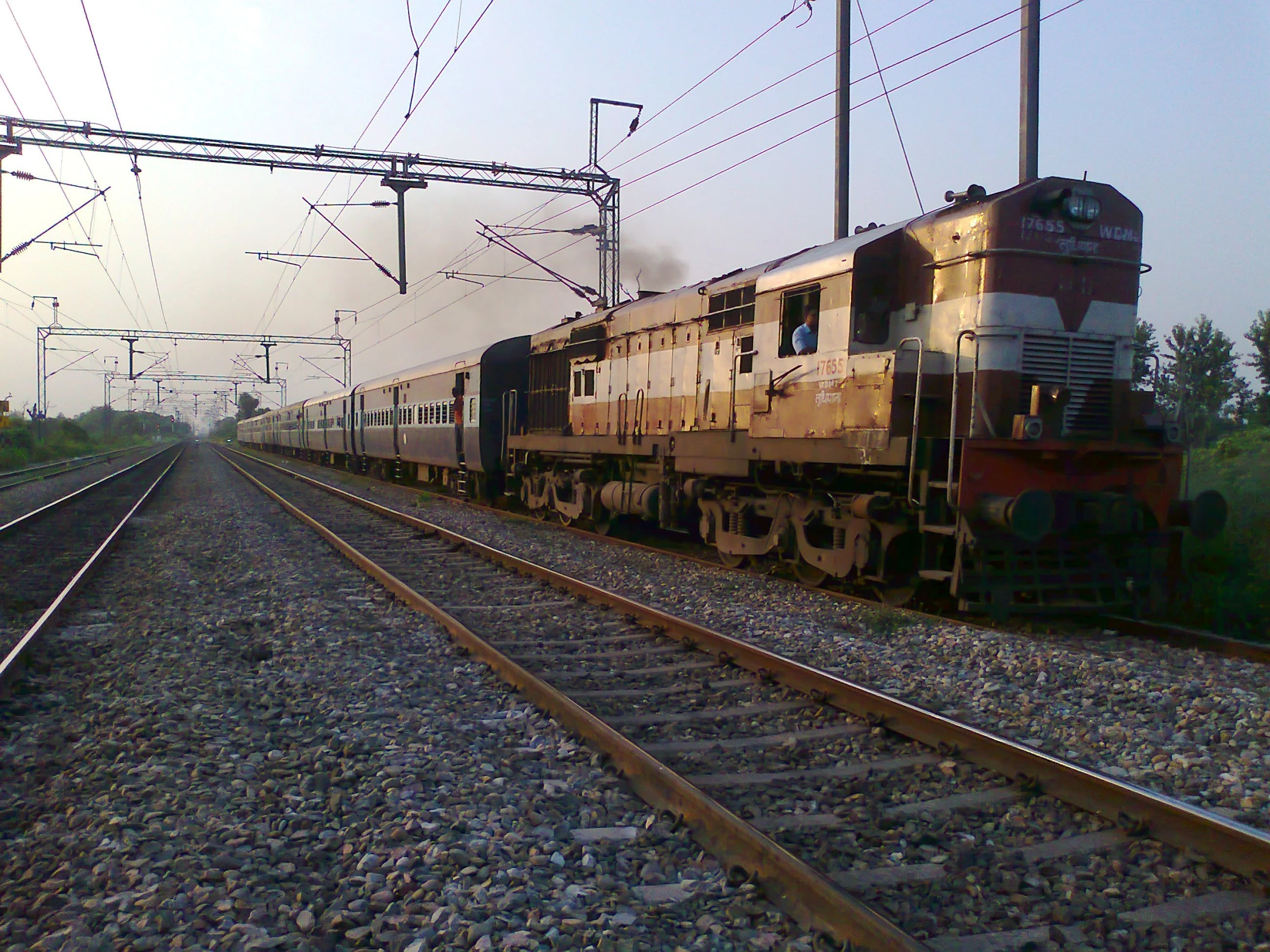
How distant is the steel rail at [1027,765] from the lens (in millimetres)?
3107

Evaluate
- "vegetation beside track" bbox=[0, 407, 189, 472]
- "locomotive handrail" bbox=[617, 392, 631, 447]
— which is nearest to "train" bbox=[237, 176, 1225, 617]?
"locomotive handrail" bbox=[617, 392, 631, 447]

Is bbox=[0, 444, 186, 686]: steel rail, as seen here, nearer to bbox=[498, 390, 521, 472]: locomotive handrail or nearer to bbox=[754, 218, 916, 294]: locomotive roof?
bbox=[498, 390, 521, 472]: locomotive handrail

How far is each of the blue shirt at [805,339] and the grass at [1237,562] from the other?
4194mm

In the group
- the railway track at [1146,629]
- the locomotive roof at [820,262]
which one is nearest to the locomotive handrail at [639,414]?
the railway track at [1146,629]

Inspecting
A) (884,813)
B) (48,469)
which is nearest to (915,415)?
(884,813)

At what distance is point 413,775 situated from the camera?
3973mm

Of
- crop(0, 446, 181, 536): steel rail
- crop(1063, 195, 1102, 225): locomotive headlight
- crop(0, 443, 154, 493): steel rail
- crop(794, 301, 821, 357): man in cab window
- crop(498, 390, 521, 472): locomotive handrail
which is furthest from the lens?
crop(0, 443, 154, 493): steel rail

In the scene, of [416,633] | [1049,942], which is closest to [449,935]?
[1049,942]

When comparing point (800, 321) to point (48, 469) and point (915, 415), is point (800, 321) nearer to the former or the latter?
point (915, 415)

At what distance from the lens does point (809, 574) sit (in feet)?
29.3

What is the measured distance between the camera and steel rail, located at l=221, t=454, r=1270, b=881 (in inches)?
122

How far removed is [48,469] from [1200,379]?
44.4m

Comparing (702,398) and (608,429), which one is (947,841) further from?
(608,429)

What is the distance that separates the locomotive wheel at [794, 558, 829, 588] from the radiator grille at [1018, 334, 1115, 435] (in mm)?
2622
